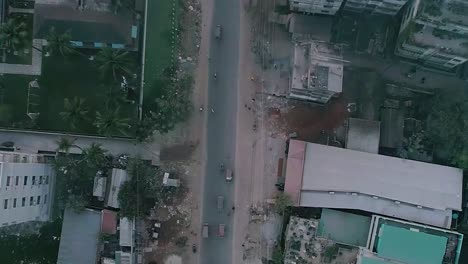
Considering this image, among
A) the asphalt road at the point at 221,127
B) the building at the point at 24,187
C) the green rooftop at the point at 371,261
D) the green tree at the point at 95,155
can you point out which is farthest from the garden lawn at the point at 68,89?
the green rooftop at the point at 371,261

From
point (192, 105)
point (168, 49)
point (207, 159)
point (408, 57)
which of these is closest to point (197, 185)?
point (207, 159)

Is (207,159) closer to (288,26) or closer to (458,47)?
(288,26)

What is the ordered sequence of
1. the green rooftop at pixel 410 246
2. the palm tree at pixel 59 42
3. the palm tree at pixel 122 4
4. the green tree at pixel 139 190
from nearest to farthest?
the green rooftop at pixel 410 246, the palm tree at pixel 59 42, the green tree at pixel 139 190, the palm tree at pixel 122 4

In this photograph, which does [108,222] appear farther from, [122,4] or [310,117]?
[310,117]

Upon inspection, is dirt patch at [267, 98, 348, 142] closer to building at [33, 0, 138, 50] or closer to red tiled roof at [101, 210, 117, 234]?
building at [33, 0, 138, 50]

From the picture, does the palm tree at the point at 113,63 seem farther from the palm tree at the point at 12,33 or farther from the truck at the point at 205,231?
the truck at the point at 205,231

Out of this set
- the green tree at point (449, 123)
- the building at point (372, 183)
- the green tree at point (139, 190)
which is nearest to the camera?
the green tree at point (449, 123)

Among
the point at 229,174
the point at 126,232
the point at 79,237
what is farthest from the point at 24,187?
the point at 229,174
